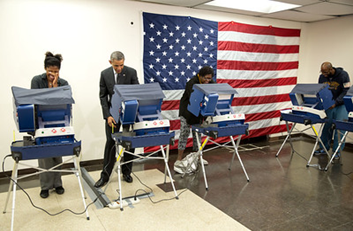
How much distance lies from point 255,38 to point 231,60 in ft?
2.48

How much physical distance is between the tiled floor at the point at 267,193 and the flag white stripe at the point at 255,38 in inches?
87.3

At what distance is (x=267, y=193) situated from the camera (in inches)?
137

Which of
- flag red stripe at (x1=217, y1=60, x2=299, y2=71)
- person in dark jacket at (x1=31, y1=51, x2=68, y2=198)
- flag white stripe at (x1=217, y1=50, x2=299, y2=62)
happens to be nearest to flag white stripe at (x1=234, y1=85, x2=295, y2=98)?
flag red stripe at (x1=217, y1=60, x2=299, y2=71)

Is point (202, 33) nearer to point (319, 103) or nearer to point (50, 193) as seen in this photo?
point (319, 103)

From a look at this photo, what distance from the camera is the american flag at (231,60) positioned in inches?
187

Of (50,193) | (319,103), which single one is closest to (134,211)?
(50,193)

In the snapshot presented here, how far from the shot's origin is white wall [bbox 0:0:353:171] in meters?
3.77

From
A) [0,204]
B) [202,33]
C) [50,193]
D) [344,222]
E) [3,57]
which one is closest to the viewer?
[344,222]

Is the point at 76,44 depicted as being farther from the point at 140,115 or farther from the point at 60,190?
the point at 60,190

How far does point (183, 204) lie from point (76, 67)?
2517mm

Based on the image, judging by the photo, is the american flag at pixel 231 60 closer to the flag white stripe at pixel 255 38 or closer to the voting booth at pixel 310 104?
the flag white stripe at pixel 255 38

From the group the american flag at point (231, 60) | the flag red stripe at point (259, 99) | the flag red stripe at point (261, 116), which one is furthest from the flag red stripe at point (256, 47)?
the flag red stripe at point (261, 116)

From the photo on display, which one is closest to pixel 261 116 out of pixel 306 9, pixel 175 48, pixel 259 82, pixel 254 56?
pixel 259 82

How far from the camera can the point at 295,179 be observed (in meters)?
3.95
